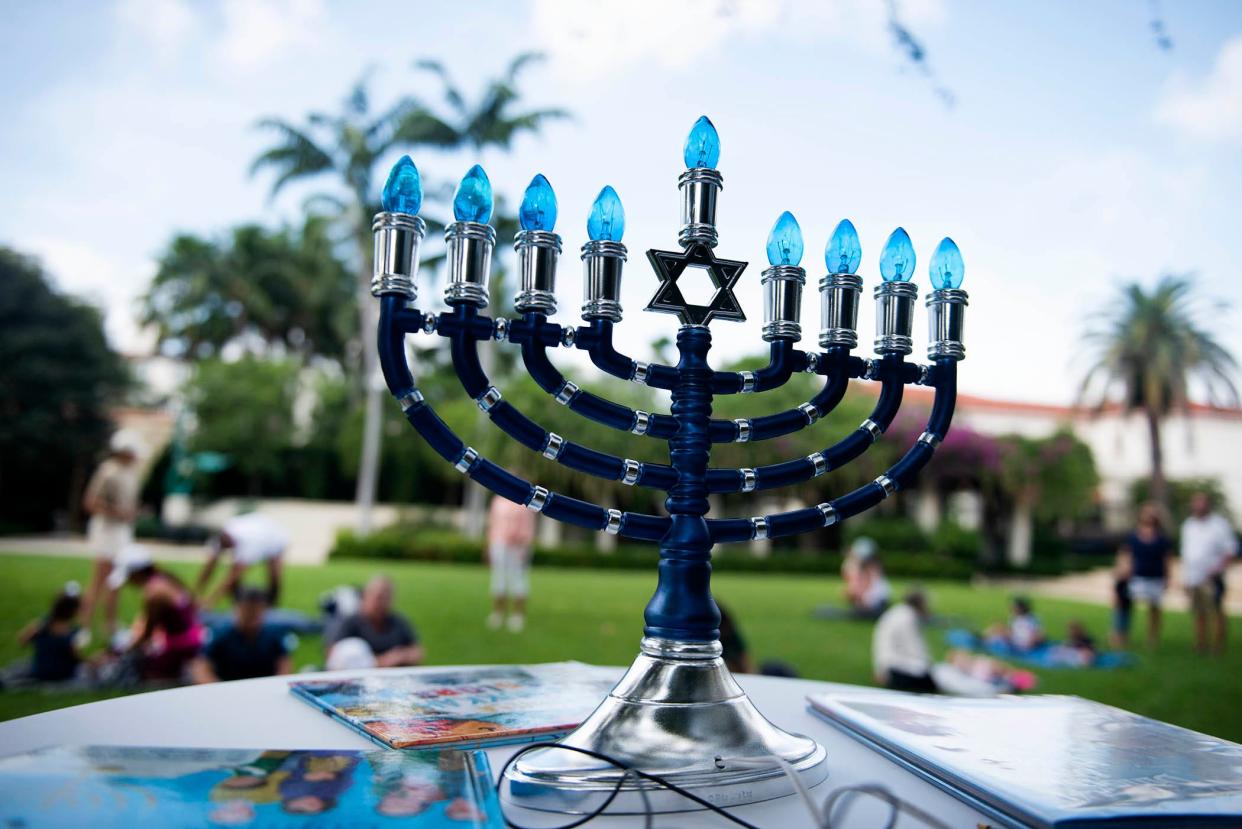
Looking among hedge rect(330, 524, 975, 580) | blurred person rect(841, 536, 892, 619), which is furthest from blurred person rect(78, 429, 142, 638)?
hedge rect(330, 524, 975, 580)

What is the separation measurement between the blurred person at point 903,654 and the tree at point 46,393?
1932cm

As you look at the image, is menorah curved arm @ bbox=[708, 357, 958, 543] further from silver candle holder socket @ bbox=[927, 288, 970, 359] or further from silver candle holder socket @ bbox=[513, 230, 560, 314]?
silver candle holder socket @ bbox=[513, 230, 560, 314]

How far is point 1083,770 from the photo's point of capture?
840 mm

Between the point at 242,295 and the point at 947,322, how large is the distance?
2755 centimetres

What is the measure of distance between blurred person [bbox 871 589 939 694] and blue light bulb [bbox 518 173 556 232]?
14.2 ft

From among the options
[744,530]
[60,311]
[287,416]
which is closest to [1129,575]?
[744,530]

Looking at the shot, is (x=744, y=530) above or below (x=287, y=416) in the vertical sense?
below

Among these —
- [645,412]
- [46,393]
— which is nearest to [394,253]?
[645,412]

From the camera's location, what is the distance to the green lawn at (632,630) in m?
5.38

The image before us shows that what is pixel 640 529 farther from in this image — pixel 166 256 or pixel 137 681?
pixel 166 256

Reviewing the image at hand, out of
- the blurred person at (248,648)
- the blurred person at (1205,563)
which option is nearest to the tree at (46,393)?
the blurred person at (248,648)

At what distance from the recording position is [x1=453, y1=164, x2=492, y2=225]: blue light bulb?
0.93 meters

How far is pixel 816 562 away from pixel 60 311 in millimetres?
16954

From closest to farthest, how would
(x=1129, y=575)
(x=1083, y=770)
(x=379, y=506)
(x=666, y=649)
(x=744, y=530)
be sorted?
1. (x=1083, y=770)
2. (x=666, y=649)
3. (x=744, y=530)
4. (x=1129, y=575)
5. (x=379, y=506)
